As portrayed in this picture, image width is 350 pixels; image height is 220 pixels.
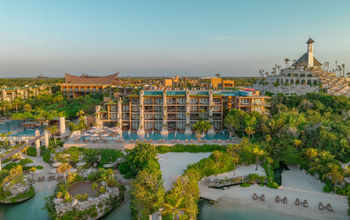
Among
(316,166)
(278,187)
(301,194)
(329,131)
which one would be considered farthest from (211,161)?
(329,131)

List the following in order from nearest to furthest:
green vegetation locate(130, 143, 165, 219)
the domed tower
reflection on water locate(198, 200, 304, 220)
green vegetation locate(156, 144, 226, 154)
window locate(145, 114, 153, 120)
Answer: green vegetation locate(130, 143, 165, 219), reflection on water locate(198, 200, 304, 220), green vegetation locate(156, 144, 226, 154), window locate(145, 114, 153, 120), the domed tower

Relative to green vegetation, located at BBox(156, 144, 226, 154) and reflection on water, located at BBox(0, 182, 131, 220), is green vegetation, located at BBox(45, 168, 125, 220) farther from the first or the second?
green vegetation, located at BBox(156, 144, 226, 154)

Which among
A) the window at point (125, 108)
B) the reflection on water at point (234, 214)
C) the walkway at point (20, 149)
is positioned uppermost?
the window at point (125, 108)

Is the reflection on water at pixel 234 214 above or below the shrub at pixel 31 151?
below

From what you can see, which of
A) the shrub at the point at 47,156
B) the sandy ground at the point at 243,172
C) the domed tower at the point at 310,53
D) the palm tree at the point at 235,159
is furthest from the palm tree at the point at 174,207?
the domed tower at the point at 310,53

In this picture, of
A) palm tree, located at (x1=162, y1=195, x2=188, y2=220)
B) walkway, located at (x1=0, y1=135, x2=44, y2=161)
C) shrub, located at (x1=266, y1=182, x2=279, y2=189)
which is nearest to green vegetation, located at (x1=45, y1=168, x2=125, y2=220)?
palm tree, located at (x1=162, y1=195, x2=188, y2=220)

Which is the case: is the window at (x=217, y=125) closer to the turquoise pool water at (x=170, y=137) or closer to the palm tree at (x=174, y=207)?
the turquoise pool water at (x=170, y=137)
